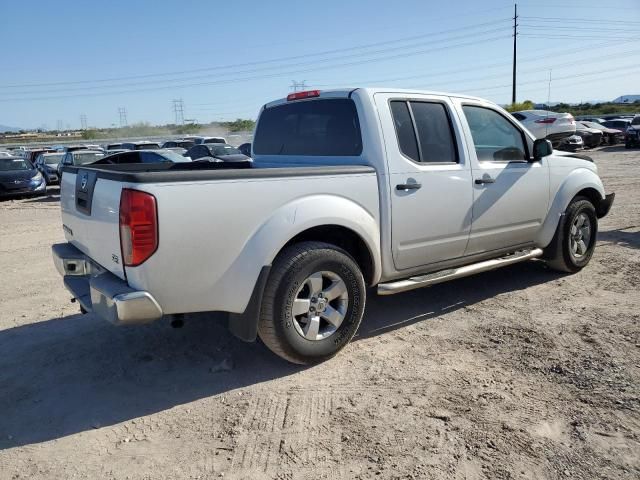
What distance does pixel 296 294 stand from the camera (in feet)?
12.0

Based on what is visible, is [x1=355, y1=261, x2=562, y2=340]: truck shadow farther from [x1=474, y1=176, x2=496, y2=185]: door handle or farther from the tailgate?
the tailgate

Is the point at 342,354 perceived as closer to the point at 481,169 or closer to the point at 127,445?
the point at 127,445

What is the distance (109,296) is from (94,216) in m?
0.67

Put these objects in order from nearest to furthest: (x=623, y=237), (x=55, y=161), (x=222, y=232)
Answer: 1. (x=222, y=232)
2. (x=623, y=237)
3. (x=55, y=161)

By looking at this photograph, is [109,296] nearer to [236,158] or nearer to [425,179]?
[425,179]

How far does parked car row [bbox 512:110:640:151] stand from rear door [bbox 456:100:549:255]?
12794 millimetres

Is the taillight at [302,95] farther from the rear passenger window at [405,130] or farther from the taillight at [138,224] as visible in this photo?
the taillight at [138,224]

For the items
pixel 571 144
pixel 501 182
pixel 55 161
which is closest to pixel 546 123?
pixel 571 144

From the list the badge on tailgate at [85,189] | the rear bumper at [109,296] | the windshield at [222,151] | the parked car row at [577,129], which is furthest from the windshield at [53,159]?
the rear bumper at [109,296]

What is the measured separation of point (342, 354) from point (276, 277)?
0.94 meters

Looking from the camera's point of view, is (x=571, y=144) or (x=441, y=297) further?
(x=571, y=144)

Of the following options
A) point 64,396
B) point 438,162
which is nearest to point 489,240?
point 438,162

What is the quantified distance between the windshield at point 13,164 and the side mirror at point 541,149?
17141 millimetres

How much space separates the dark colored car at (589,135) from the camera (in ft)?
89.7
